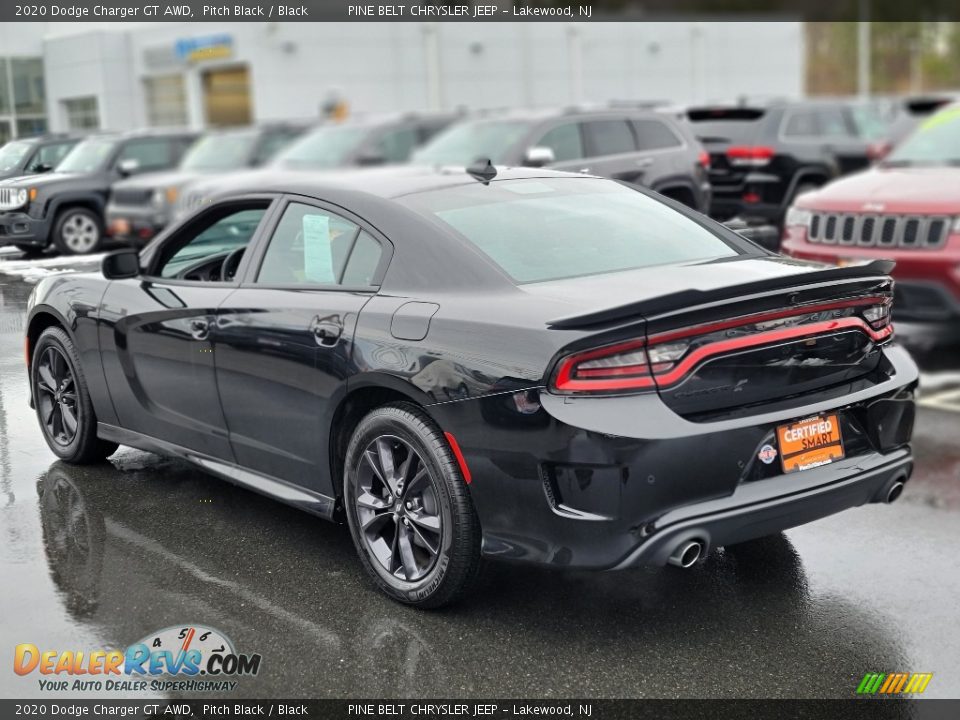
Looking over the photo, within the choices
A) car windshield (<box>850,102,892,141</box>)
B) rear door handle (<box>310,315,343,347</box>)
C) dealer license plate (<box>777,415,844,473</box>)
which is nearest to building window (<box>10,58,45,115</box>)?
rear door handle (<box>310,315,343,347</box>)

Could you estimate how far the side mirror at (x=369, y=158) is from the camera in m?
16.5

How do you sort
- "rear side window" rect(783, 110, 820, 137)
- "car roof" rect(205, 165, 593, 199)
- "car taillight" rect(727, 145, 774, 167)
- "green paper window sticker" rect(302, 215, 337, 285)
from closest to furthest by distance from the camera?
"green paper window sticker" rect(302, 215, 337, 285) < "car roof" rect(205, 165, 593, 199) < "car taillight" rect(727, 145, 774, 167) < "rear side window" rect(783, 110, 820, 137)

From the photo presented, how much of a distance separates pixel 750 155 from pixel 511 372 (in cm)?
1134

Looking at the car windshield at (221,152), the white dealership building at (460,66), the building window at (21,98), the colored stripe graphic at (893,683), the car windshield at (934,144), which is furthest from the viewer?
the white dealership building at (460,66)

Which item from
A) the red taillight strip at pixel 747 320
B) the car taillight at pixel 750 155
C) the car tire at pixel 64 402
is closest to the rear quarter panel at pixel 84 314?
the car tire at pixel 64 402

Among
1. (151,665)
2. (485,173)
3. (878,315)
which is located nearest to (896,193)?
(485,173)

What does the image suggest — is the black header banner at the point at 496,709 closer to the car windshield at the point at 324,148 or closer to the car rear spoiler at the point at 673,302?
the car rear spoiler at the point at 673,302

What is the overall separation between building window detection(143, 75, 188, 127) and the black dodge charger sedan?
38.0 feet

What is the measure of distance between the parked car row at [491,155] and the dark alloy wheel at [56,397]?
0.61m

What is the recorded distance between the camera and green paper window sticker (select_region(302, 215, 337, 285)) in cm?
490

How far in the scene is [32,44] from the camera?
5637 mm

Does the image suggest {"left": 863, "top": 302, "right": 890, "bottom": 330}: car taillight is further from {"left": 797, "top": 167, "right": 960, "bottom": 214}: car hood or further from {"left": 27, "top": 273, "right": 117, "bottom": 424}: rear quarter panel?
{"left": 797, "top": 167, "right": 960, "bottom": 214}: car hood

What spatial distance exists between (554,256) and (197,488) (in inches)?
90.7

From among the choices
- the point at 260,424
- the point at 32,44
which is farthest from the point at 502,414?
the point at 32,44
